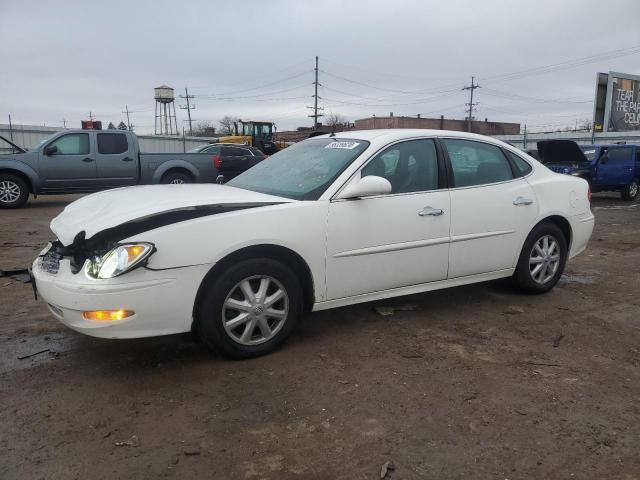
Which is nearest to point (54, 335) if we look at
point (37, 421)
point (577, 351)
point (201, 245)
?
point (37, 421)

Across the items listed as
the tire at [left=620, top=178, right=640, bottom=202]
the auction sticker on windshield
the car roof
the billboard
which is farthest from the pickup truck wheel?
the billboard

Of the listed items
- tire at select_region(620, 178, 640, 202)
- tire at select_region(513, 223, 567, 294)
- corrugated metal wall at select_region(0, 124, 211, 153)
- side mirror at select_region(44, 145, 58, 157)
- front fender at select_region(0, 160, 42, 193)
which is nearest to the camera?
tire at select_region(513, 223, 567, 294)

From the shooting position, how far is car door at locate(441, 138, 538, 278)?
13.8 ft

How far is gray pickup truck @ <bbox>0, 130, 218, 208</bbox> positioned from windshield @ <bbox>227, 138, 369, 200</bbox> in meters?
8.07

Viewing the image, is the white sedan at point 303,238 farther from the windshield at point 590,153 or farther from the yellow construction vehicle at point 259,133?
the yellow construction vehicle at point 259,133

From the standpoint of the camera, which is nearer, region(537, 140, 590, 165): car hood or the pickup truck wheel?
the pickup truck wheel

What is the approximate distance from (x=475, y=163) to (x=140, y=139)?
30.3 m

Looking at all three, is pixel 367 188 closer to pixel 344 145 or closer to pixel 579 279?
pixel 344 145

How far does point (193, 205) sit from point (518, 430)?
227 cm

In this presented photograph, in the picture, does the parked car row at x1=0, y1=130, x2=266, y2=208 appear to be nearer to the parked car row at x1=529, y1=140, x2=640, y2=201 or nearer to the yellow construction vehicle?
the parked car row at x1=529, y1=140, x2=640, y2=201

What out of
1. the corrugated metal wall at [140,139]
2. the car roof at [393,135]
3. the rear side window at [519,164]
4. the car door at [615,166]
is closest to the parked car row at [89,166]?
the car roof at [393,135]

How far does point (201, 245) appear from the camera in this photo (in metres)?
3.10

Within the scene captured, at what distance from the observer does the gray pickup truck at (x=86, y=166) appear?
11.4 metres

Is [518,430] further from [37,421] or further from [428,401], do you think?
[37,421]
